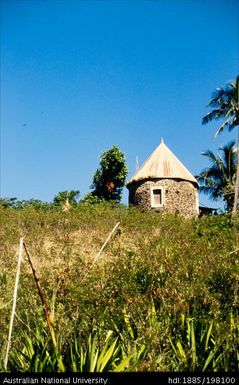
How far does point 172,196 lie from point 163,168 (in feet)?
6.65

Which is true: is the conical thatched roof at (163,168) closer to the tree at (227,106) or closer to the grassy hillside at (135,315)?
the tree at (227,106)

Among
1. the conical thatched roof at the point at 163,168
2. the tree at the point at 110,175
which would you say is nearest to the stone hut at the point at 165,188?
the conical thatched roof at the point at 163,168

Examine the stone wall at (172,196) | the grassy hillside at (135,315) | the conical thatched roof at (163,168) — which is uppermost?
the conical thatched roof at (163,168)

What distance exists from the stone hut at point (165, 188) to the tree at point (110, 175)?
6436 mm

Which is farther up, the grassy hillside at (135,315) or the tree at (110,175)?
the tree at (110,175)

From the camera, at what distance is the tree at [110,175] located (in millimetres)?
31797

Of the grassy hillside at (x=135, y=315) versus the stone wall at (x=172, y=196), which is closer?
the grassy hillside at (x=135, y=315)

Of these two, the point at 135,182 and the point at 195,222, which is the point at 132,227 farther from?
the point at 135,182

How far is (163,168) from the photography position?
24.7m

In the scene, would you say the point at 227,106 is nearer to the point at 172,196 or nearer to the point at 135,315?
the point at 172,196

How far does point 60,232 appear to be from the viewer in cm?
1339

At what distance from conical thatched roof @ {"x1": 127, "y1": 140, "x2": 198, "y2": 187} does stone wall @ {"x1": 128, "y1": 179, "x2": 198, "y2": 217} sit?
0.33 meters

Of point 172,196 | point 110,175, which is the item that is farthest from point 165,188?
point 110,175

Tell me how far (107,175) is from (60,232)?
19117 mm
